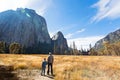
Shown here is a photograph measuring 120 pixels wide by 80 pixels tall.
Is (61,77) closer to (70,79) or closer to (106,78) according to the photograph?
(70,79)

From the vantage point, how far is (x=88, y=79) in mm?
22703

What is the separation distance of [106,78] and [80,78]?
115 inches

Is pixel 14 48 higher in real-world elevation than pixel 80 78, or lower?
higher

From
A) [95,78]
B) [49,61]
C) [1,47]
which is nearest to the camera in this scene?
[95,78]

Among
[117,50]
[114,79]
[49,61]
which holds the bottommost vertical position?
[114,79]

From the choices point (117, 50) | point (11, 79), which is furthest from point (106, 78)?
point (117, 50)

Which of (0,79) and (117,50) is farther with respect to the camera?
(117,50)

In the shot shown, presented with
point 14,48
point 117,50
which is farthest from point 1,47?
point 117,50

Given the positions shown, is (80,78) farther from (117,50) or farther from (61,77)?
(117,50)

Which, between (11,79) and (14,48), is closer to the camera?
(11,79)

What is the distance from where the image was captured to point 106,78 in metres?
23.4

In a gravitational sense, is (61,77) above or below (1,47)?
below

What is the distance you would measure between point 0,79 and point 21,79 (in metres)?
2.10

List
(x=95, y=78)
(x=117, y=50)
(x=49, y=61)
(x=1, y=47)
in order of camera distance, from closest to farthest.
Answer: (x=95, y=78) → (x=49, y=61) → (x=1, y=47) → (x=117, y=50)
